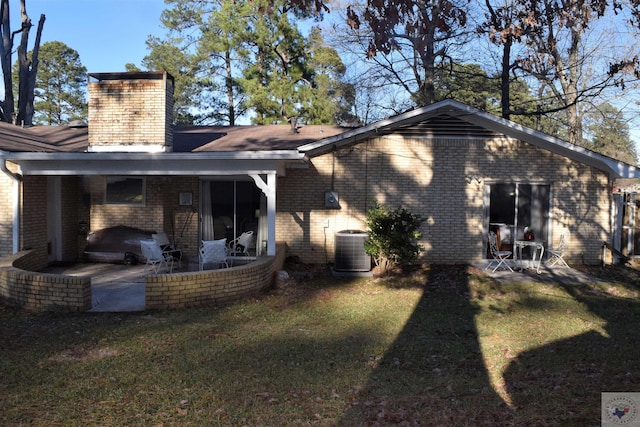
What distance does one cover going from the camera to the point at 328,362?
581 cm

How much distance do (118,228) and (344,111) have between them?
1911cm

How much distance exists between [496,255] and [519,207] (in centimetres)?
160

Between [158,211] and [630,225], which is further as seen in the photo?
[630,225]

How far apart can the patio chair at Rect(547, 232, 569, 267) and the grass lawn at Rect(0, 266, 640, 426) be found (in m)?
2.89

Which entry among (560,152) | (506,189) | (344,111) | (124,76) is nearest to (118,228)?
(124,76)

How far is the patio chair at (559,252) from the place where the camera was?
1215 centimetres

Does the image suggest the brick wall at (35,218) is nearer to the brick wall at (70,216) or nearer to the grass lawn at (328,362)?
the brick wall at (70,216)

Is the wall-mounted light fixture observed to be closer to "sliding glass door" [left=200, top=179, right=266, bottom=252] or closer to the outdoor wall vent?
the outdoor wall vent

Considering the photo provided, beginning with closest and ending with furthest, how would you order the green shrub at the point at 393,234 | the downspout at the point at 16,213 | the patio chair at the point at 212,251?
the patio chair at the point at 212,251
the downspout at the point at 16,213
the green shrub at the point at 393,234

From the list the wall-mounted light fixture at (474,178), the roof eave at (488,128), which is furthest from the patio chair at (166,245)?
the wall-mounted light fixture at (474,178)

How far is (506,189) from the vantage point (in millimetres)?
12547

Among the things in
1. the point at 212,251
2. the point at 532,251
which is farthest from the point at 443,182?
the point at 212,251

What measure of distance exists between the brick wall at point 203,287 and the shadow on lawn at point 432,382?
117 inches

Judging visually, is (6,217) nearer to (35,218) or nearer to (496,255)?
(35,218)
